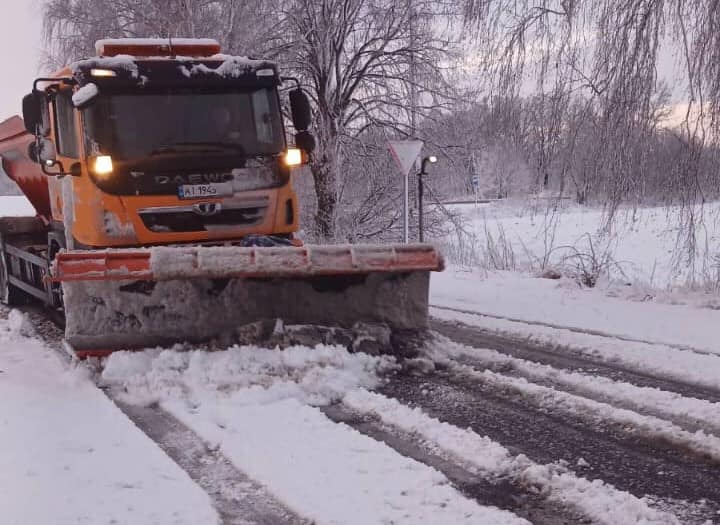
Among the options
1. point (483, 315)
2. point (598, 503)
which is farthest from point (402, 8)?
point (598, 503)

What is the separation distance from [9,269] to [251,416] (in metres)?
5.83

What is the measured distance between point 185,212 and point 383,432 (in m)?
2.94

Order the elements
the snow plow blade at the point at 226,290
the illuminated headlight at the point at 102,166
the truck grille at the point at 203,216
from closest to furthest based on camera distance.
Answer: the snow plow blade at the point at 226,290 → the illuminated headlight at the point at 102,166 → the truck grille at the point at 203,216

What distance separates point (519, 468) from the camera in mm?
3518

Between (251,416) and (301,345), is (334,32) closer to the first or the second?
(301,345)

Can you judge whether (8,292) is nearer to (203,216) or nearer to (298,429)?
(203,216)

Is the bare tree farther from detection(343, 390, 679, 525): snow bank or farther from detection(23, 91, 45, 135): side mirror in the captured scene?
detection(343, 390, 679, 525): snow bank

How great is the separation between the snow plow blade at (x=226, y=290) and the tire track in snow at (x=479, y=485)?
1.69 meters

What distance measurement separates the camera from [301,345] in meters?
5.47

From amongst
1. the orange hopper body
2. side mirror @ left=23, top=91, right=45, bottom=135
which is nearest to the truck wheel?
the orange hopper body

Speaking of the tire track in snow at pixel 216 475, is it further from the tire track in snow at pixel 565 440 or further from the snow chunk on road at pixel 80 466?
the tire track in snow at pixel 565 440

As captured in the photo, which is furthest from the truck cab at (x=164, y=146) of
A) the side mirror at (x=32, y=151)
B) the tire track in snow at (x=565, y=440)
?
the tire track in snow at (x=565, y=440)

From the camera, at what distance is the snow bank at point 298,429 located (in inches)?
122

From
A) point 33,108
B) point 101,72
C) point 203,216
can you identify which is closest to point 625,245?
point 203,216
